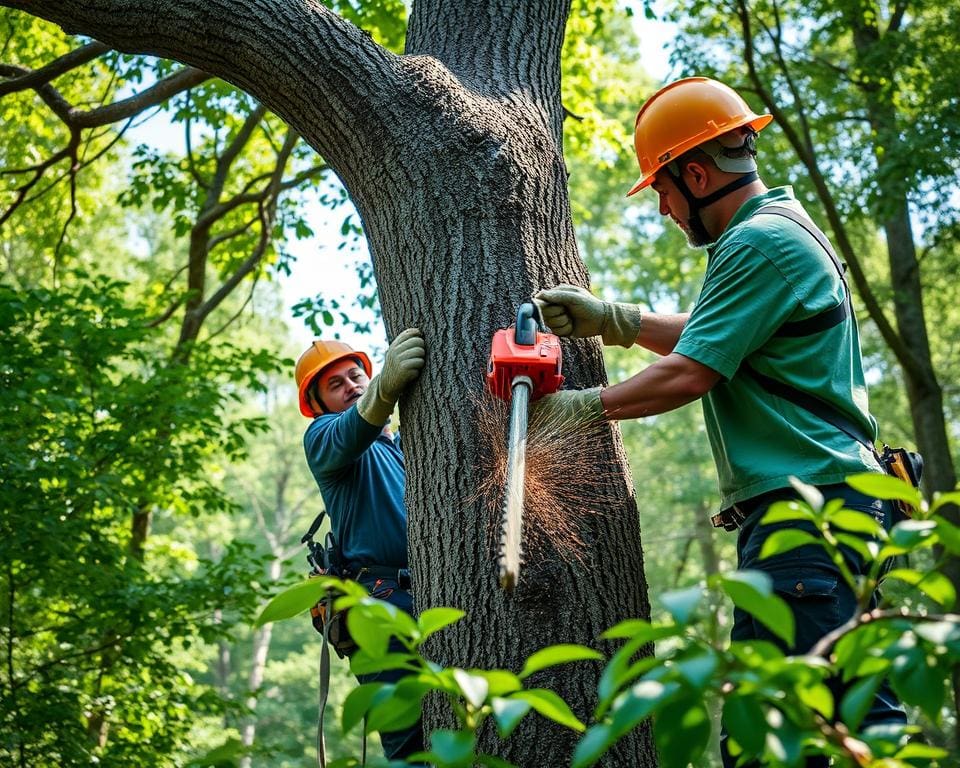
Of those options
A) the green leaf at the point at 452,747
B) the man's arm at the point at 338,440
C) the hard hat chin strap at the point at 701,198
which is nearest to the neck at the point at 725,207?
the hard hat chin strap at the point at 701,198

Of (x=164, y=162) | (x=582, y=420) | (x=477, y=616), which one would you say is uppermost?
(x=164, y=162)

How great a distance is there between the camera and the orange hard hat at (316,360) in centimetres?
475

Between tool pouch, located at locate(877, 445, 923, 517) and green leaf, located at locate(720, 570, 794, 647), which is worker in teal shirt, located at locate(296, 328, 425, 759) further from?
green leaf, located at locate(720, 570, 794, 647)

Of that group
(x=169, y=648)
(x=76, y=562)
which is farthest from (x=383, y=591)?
(x=169, y=648)

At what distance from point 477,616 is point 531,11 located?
2.30 meters

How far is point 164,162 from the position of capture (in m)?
10.2

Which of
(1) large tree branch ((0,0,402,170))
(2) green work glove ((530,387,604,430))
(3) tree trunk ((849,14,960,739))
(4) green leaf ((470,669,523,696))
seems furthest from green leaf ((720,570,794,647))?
(3) tree trunk ((849,14,960,739))

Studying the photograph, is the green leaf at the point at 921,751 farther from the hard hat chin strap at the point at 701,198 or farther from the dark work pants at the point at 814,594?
the hard hat chin strap at the point at 701,198

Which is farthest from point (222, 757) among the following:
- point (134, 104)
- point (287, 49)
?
point (134, 104)

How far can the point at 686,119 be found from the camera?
3129 millimetres

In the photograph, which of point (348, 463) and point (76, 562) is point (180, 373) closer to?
point (76, 562)

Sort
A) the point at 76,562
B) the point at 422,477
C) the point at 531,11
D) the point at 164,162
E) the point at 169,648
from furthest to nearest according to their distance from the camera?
the point at 164,162, the point at 169,648, the point at 76,562, the point at 531,11, the point at 422,477

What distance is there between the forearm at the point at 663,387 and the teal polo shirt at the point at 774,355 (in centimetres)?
4

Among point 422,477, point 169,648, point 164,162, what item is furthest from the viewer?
point 164,162
